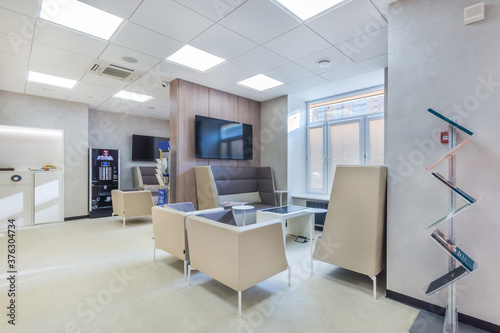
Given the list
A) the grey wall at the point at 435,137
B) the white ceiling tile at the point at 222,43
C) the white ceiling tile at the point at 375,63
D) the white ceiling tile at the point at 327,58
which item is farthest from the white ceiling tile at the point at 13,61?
the white ceiling tile at the point at 375,63

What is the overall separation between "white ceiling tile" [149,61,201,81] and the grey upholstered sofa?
1.80 m

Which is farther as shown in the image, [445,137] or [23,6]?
[23,6]

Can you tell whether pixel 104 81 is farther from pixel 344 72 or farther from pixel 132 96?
pixel 344 72

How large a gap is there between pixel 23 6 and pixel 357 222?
434 centimetres

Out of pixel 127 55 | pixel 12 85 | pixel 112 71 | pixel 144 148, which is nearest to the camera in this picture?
pixel 127 55

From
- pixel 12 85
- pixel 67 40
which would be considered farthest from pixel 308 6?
pixel 12 85

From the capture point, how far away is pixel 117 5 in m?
2.57

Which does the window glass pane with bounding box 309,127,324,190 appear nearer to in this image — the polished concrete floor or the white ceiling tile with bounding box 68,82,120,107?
the polished concrete floor

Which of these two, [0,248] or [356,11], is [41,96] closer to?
[0,248]

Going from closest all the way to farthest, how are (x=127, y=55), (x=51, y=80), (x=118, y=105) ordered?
(x=127, y=55), (x=51, y=80), (x=118, y=105)

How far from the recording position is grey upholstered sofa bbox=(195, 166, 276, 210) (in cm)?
480

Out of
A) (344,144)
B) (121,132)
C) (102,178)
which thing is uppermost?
(121,132)

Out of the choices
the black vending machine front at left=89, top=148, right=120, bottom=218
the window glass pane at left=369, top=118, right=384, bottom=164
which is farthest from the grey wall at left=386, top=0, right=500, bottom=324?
the black vending machine front at left=89, top=148, right=120, bottom=218

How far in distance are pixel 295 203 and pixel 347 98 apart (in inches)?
110
